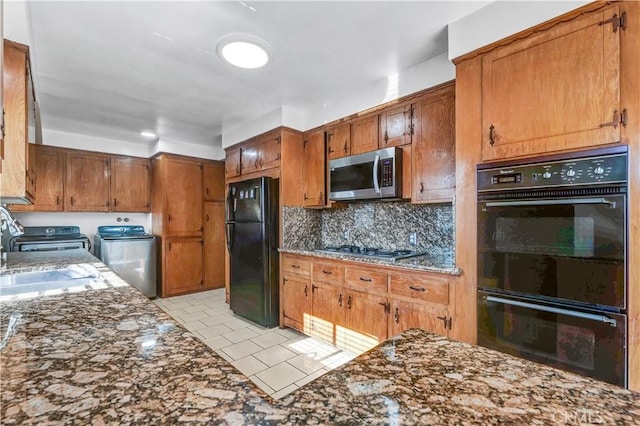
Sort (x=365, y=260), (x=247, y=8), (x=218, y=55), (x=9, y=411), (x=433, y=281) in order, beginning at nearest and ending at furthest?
(x=9, y=411)
(x=247, y=8)
(x=433, y=281)
(x=218, y=55)
(x=365, y=260)

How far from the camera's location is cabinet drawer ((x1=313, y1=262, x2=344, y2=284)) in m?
2.77

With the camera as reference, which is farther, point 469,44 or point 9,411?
point 469,44

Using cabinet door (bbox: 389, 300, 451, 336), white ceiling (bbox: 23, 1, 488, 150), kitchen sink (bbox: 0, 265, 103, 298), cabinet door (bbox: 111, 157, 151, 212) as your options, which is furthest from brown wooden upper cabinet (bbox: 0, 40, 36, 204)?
cabinet door (bbox: 111, 157, 151, 212)

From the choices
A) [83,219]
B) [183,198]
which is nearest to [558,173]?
[183,198]

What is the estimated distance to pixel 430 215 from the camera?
2.76m

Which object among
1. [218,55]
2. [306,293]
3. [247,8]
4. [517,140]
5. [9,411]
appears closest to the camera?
[9,411]

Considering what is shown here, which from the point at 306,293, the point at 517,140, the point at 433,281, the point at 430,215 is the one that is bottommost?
the point at 306,293

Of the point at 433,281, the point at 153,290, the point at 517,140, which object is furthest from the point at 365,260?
the point at 153,290

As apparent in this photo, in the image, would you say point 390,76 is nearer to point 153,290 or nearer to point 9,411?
point 9,411

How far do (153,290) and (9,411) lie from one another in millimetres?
4556

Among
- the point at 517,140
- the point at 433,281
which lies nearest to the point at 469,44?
the point at 517,140

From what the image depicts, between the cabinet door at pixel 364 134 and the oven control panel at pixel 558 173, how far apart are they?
48.5 inches

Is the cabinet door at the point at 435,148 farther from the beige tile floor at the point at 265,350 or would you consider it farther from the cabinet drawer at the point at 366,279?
the beige tile floor at the point at 265,350

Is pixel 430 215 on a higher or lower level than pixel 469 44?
lower
